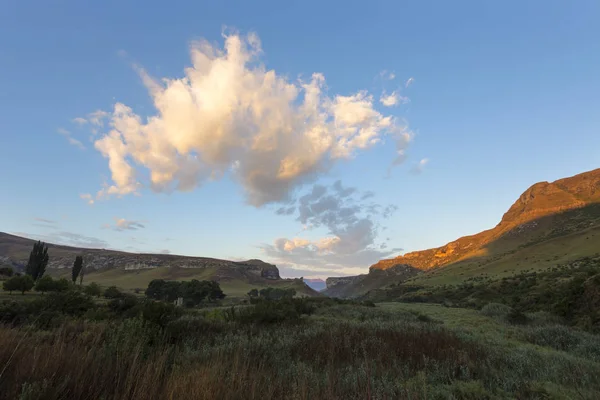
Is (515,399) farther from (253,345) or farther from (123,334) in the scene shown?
(123,334)

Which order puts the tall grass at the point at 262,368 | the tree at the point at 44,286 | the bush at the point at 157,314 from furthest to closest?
the tree at the point at 44,286 → the bush at the point at 157,314 → the tall grass at the point at 262,368

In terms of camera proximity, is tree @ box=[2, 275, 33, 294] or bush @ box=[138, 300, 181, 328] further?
tree @ box=[2, 275, 33, 294]

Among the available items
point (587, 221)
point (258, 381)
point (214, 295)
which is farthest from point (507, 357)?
point (587, 221)

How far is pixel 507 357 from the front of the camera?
30.8 ft

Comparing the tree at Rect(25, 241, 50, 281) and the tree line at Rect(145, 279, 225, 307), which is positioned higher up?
the tree at Rect(25, 241, 50, 281)

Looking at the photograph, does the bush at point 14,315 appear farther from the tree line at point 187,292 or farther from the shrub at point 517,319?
the tree line at point 187,292

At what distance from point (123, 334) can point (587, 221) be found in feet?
479

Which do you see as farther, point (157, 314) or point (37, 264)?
point (37, 264)

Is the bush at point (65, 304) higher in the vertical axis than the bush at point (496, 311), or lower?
lower

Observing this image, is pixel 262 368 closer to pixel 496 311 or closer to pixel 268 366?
pixel 268 366

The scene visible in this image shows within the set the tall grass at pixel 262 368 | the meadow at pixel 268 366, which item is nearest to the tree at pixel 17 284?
the meadow at pixel 268 366

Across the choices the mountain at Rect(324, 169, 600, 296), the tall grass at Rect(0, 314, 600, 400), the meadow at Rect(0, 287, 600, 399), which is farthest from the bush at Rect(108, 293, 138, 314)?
the mountain at Rect(324, 169, 600, 296)

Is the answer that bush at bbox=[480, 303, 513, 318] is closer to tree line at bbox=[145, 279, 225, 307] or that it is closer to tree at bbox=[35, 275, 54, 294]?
tree line at bbox=[145, 279, 225, 307]

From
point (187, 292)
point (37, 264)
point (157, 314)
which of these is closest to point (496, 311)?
point (157, 314)
